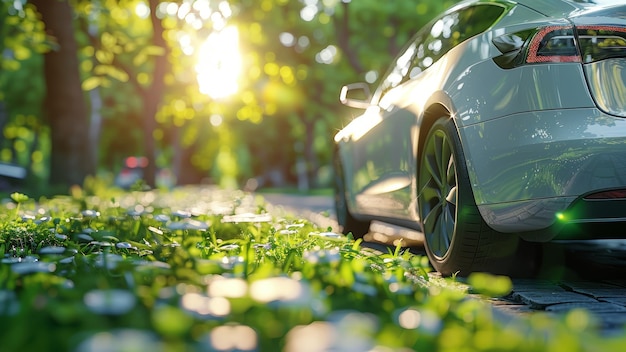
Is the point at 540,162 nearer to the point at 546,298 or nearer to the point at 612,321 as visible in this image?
the point at 546,298

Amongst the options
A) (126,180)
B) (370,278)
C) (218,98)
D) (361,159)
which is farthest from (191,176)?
(370,278)

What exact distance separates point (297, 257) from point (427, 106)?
1274 millimetres

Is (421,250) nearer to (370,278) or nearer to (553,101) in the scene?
(553,101)

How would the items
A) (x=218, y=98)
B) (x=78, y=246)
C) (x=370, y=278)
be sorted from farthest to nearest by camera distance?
(x=218, y=98), (x=78, y=246), (x=370, y=278)

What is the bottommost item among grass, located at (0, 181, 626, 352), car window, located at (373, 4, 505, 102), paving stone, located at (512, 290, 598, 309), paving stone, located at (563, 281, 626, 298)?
paving stone, located at (563, 281, 626, 298)

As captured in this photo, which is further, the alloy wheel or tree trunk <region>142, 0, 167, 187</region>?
tree trunk <region>142, 0, 167, 187</region>

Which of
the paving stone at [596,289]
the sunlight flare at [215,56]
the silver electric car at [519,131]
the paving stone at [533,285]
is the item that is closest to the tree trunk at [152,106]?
the sunlight flare at [215,56]

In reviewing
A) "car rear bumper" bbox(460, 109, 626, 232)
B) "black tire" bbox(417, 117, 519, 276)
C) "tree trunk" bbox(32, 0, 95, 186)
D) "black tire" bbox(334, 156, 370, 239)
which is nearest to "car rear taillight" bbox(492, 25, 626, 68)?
"car rear bumper" bbox(460, 109, 626, 232)

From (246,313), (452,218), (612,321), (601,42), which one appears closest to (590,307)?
(612,321)

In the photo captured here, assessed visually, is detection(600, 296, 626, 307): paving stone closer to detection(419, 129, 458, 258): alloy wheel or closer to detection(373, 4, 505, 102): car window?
detection(419, 129, 458, 258): alloy wheel

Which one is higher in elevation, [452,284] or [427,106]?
[427,106]

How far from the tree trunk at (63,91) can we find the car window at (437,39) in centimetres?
873

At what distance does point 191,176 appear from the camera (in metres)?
58.6

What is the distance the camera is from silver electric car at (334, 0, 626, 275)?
3.80 metres
